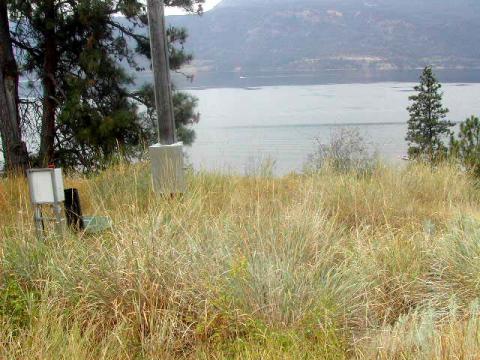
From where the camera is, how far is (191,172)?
25.5ft

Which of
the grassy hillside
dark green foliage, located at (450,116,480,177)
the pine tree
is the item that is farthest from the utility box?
the pine tree

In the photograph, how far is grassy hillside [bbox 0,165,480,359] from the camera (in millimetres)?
3092

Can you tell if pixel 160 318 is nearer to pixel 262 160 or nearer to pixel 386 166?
pixel 262 160

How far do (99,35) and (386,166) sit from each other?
21.0 feet

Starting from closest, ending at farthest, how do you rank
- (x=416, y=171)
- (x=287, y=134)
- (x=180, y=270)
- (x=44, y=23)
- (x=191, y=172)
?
(x=180, y=270), (x=191, y=172), (x=416, y=171), (x=44, y=23), (x=287, y=134)

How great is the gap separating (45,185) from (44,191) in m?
Result: 0.05

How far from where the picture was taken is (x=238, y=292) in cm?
357

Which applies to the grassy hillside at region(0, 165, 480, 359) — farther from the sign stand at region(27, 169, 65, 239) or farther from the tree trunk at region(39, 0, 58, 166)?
the tree trunk at region(39, 0, 58, 166)

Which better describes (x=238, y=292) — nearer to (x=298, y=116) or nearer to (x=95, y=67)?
(x=95, y=67)

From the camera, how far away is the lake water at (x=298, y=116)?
41094 mm

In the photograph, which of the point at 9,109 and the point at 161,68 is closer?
the point at 161,68

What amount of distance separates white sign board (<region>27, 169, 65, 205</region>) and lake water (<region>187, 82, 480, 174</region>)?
55.7ft

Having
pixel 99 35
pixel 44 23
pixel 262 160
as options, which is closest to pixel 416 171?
pixel 262 160

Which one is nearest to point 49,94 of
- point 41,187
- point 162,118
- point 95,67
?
point 95,67
